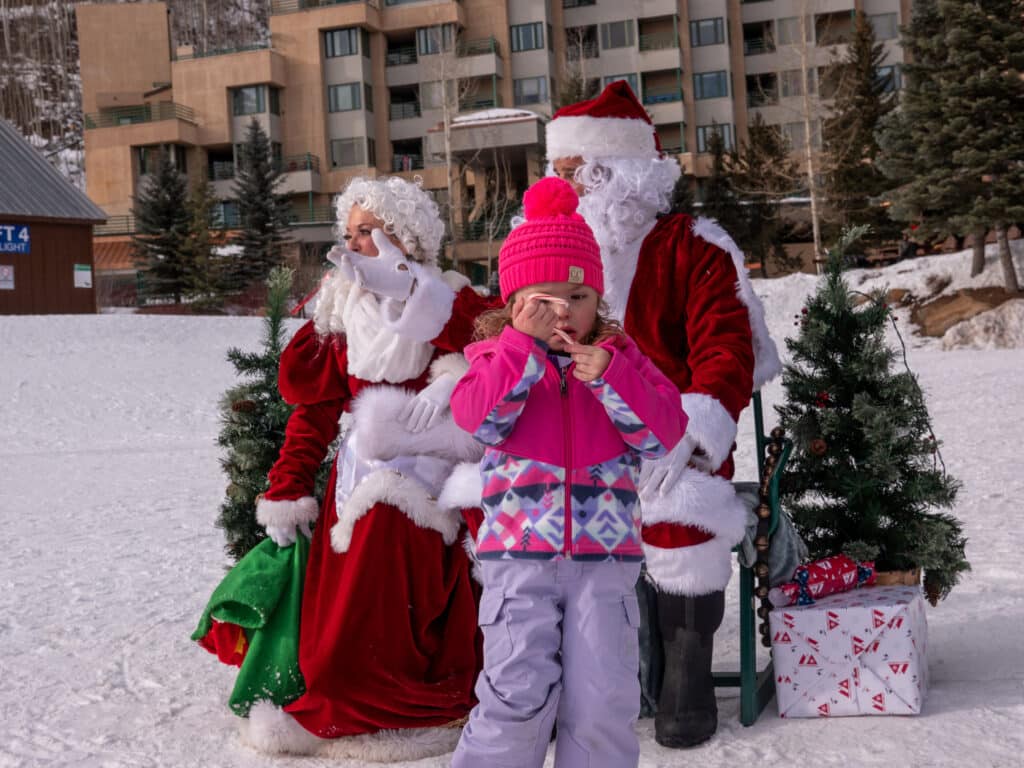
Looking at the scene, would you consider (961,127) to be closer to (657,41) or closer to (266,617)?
(266,617)

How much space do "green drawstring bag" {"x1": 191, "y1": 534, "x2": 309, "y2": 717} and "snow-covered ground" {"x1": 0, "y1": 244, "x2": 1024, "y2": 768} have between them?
0.18 metres

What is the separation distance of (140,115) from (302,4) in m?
8.46

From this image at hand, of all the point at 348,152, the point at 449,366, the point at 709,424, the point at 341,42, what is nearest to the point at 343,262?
the point at 449,366

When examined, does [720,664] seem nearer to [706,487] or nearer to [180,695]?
[706,487]

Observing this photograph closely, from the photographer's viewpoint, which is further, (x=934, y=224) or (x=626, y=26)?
(x=626, y=26)

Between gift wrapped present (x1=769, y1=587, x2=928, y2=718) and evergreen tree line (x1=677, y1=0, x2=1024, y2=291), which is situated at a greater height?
evergreen tree line (x1=677, y1=0, x2=1024, y2=291)

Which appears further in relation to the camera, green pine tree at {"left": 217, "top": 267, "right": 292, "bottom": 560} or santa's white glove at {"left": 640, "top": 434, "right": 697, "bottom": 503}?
green pine tree at {"left": 217, "top": 267, "right": 292, "bottom": 560}

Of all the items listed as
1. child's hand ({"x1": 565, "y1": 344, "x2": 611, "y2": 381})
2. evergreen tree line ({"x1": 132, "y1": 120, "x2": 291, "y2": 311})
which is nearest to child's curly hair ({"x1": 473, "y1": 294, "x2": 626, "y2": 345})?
child's hand ({"x1": 565, "y1": 344, "x2": 611, "y2": 381})

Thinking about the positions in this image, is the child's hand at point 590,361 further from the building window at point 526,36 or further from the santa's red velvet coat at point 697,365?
the building window at point 526,36

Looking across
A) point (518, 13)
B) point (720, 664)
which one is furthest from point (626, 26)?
point (720, 664)

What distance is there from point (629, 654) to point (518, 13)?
139ft

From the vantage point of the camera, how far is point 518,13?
4184 centimetres

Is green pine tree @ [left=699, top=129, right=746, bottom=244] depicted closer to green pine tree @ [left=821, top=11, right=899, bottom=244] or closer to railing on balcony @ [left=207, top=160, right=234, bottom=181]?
green pine tree @ [left=821, top=11, right=899, bottom=244]

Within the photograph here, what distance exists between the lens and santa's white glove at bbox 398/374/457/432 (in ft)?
11.0
